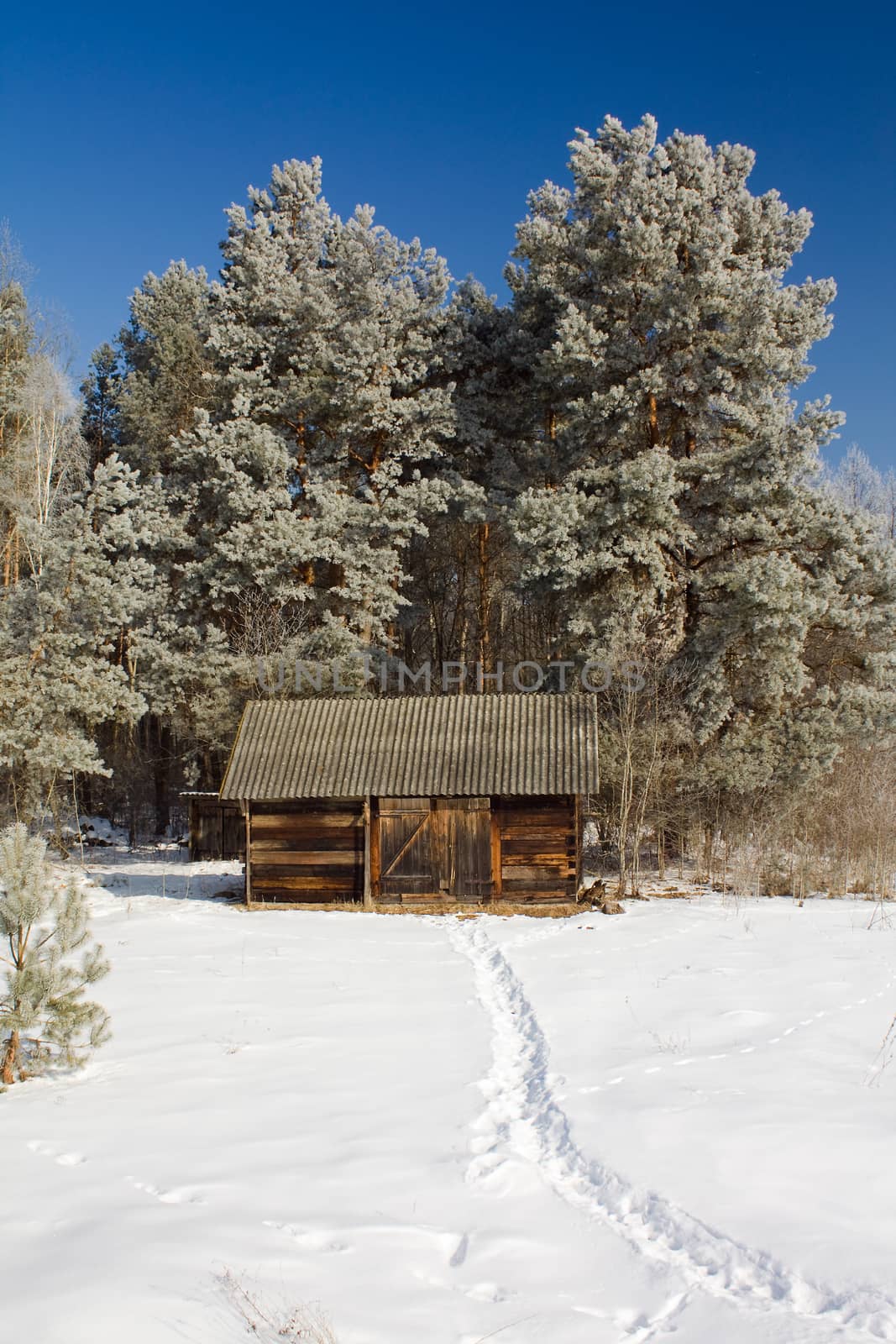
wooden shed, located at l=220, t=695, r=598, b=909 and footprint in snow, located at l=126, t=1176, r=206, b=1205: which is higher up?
wooden shed, located at l=220, t=695, r=598, b=909

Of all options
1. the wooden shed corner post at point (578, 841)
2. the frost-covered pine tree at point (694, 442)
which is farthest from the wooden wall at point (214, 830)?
the wooden shed corner post at point (578, 841)

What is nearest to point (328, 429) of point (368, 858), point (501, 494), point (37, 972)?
point (501, 494)

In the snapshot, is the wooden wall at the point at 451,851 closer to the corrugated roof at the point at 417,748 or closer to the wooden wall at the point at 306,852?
the wooden wall at the point at 306,852

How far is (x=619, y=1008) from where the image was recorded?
11438 millimetres

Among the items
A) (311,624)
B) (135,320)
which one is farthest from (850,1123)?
(135,320)

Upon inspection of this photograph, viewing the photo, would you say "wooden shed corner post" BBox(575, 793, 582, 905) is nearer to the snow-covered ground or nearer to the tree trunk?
the snow-covered ground

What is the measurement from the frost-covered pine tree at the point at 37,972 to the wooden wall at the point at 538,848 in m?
11.6

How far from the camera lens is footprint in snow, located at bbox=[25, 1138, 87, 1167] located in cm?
689

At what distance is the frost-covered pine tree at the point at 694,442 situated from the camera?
77.3 ft

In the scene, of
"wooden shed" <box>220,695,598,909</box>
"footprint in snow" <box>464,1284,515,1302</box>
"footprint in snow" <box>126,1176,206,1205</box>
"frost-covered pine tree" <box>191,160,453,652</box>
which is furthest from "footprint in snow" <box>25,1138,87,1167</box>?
"frost-covered pine tree" <box>191,160,453,652</box>

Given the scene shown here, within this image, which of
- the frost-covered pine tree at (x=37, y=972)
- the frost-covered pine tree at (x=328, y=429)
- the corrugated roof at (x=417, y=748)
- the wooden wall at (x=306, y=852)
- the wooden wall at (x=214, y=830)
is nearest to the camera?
the frost-covered pine tree at (x=37, y=972)

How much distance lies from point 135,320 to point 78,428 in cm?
617

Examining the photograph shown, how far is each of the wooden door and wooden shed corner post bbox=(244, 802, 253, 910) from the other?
8.96 feet

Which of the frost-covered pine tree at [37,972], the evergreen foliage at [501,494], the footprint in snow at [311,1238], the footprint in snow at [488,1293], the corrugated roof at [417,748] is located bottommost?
the footprint in snow at [488,1293]
